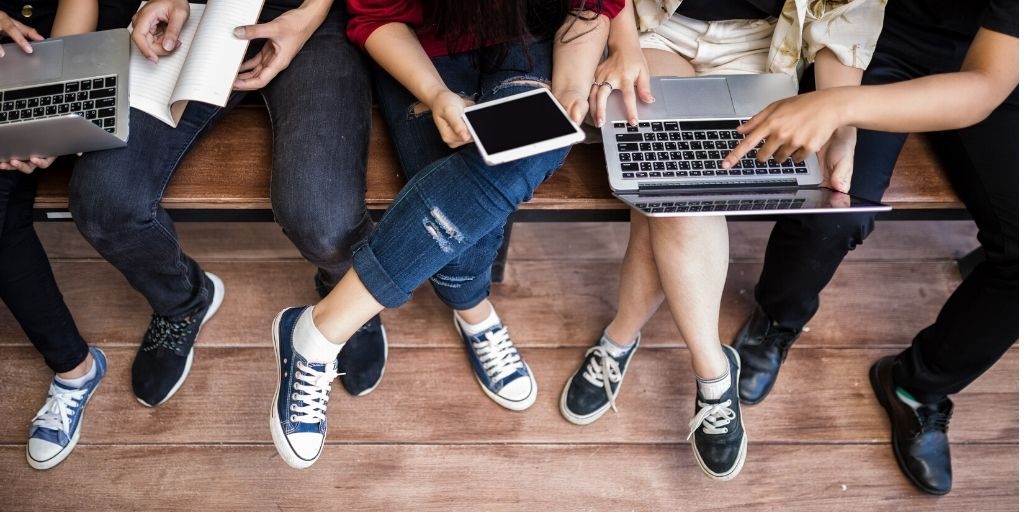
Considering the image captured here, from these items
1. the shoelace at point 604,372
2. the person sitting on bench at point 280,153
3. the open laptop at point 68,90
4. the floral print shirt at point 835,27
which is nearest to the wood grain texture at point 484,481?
the shoelace at point 604,372

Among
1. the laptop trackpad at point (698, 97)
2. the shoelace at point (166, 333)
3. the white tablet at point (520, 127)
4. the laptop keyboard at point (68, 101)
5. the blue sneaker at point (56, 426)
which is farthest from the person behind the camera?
the shoelace at point (166, 333)

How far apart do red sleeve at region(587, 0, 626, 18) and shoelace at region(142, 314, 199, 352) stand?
94 centimetres

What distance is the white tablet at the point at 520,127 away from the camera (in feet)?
3.12

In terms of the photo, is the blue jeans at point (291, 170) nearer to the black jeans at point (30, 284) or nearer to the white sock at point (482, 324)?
the black jeans at point (30, 284)

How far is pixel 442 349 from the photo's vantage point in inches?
57.1

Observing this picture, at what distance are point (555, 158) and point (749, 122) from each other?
297mm

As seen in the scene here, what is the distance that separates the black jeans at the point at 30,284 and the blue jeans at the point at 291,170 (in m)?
0.12

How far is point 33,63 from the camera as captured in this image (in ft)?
3.66

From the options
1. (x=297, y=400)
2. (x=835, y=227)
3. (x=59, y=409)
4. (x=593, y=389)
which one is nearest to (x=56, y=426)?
(x=59, y=409)

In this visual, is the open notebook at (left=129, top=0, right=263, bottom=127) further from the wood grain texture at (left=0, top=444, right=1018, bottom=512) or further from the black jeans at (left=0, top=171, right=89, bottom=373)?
the wood grain texture at (left=0, top=444, right=1018, bottom=512)

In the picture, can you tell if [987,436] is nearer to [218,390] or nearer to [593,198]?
[593,198]

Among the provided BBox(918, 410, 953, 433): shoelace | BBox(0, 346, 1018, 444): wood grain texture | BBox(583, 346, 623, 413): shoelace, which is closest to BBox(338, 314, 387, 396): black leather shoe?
BBox(0, 346, 1018, 444): wood grain texture

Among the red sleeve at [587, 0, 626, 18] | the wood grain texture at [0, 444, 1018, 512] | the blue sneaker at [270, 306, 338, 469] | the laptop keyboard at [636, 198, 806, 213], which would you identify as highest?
the red sleeve at [587, 0, 626, 18]

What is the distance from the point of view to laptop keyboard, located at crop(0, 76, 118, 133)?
1.07 metres
